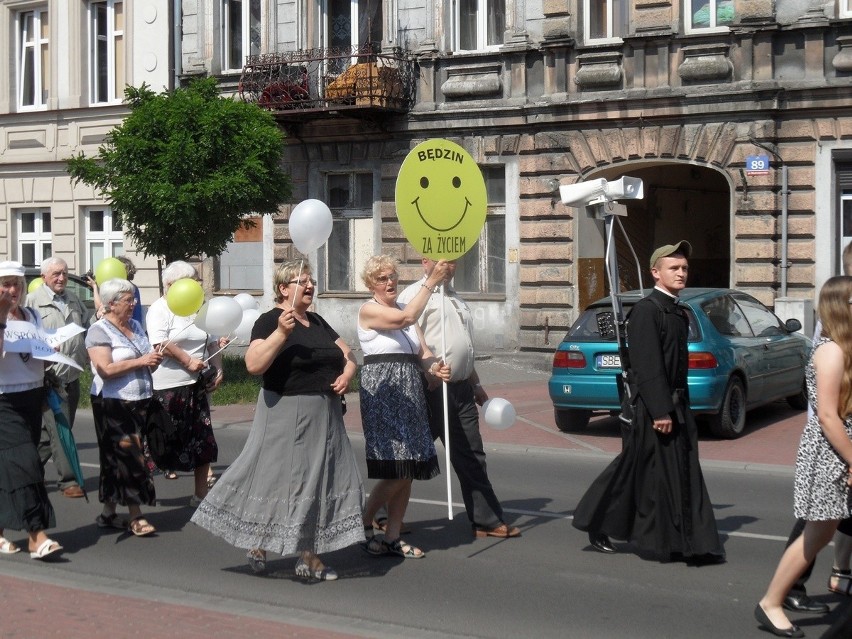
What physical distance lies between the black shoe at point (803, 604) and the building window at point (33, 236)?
2561cm

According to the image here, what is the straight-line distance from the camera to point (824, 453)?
6.05 metres

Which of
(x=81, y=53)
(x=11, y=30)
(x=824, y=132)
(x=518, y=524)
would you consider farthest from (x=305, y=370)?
(x=11, y=30)

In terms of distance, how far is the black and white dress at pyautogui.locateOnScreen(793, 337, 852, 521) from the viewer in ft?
19.6

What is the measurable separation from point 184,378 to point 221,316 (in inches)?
39.8

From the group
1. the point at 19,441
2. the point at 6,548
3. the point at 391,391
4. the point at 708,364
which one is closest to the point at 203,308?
the point at 19,441

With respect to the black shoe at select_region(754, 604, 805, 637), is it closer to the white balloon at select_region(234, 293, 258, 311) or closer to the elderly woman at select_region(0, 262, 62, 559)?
the elderly woman at select_region(0, 262, 62, 559)

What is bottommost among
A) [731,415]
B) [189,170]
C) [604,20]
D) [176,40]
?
[731,415]

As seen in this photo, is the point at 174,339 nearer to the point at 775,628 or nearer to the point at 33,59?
the point at 775,628

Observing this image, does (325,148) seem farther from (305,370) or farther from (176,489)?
(305,370)

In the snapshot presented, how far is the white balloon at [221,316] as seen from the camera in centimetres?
874

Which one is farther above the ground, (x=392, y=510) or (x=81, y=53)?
(x=81, y=53)

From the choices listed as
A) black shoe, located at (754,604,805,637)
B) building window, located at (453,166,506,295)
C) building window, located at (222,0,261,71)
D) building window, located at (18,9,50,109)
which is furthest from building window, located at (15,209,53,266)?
black shoe, located at (754,604,805,637)

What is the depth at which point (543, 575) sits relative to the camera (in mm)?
7539

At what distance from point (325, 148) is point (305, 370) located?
18.7 meters
